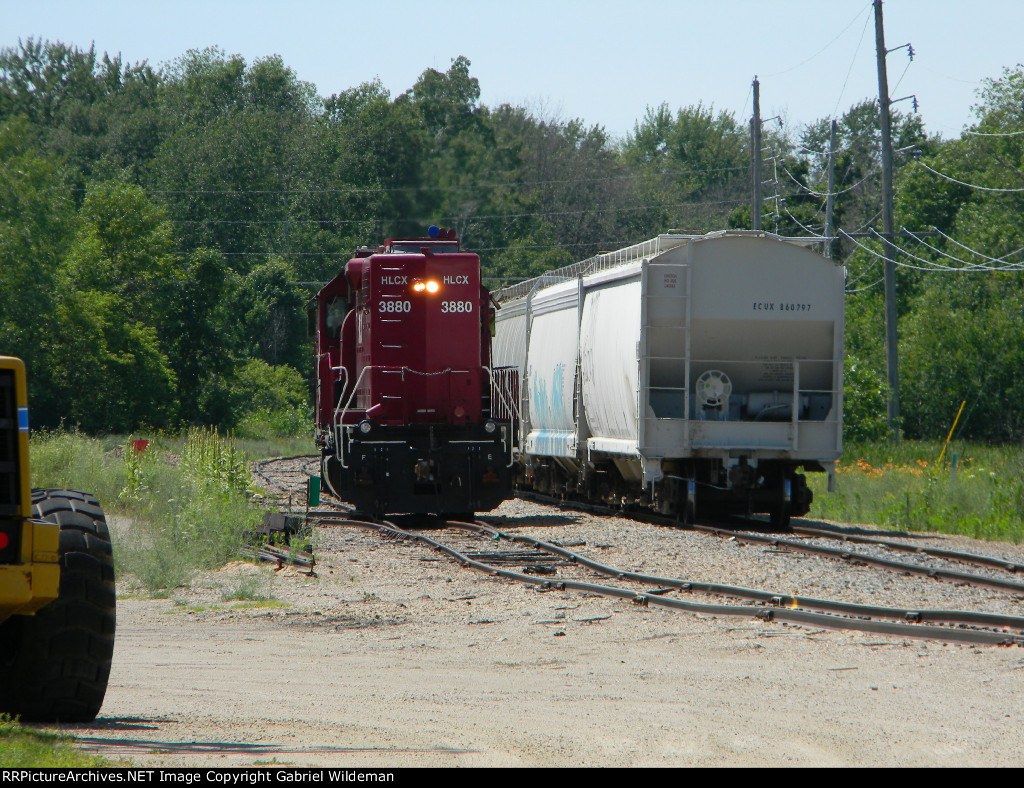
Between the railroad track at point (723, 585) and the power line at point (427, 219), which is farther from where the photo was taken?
the power line at point (427, 219)

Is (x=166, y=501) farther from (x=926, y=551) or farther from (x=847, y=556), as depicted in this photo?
(x=926, y=551)

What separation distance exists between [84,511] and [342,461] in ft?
36.9

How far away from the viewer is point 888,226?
102 feet

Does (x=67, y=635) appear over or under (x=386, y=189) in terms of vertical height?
under

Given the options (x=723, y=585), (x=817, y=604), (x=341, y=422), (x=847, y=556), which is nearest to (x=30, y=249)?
(x=341, y=422)

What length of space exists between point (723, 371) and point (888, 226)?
1445 cm

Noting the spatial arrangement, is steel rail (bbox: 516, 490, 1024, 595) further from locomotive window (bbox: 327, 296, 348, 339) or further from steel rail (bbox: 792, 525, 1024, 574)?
locomotive window (bbox: 327, 296, 348, 339)

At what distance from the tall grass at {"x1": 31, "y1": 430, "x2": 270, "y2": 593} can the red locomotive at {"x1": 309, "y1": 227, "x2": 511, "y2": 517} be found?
1848mm

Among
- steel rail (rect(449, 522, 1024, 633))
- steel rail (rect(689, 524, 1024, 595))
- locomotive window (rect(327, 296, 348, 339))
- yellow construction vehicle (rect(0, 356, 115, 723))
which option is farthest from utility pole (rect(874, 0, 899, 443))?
yellow construction vehicle (rect(0, 356, 115, 723))

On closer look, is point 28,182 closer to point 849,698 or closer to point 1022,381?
point 1022,381

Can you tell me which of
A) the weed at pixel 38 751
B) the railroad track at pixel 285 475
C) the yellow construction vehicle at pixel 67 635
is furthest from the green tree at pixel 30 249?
the weed at pixel 38 751

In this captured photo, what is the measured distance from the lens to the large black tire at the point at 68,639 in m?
6.35

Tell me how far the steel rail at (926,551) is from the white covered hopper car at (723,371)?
4.53 ft

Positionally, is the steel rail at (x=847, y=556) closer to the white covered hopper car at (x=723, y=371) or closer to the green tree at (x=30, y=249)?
the white covered hopper car at (x=723, y=371)
